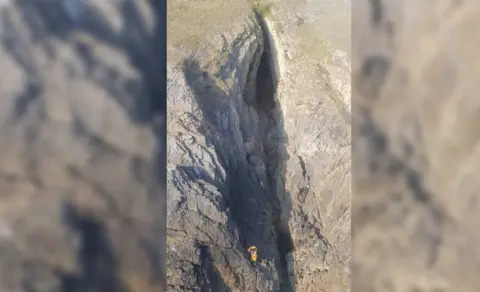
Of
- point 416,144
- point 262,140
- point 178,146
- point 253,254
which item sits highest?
point 262,140

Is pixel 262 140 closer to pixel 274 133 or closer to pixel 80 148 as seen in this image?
pixel 274 133

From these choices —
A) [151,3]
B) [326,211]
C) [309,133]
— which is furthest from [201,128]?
[151,3]

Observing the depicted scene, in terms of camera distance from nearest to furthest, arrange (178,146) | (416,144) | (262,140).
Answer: (416,144), (178,146), (262,140)

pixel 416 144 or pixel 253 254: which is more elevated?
pixel 253 254

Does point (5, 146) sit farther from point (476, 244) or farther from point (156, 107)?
point (476, 244)

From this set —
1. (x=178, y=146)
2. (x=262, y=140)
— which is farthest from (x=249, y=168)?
(x=178, y=146)

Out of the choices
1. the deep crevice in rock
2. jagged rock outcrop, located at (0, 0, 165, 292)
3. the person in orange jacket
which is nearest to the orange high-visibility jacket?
the person in orange jacket

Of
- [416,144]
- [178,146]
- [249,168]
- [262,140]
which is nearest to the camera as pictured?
[416,144]
